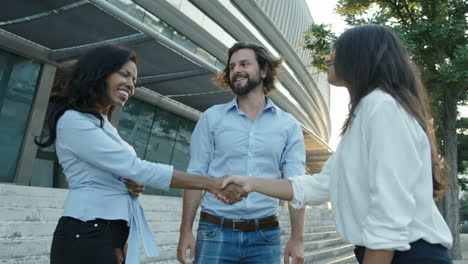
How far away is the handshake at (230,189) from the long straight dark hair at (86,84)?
83 cm

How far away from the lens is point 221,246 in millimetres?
2674

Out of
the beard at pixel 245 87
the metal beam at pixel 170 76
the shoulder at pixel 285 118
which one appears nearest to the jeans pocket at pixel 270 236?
the shoulder at pixel 285 118

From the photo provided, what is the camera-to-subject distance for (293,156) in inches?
120

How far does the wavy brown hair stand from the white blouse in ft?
6.19

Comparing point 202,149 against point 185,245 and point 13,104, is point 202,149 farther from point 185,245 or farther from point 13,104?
point 13,104

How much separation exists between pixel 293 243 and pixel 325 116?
4762 cm

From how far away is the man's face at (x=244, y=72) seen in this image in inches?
128

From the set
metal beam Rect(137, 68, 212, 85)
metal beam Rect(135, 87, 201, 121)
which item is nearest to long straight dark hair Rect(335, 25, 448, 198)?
metal beam Rect(137, 68, 212, 85)

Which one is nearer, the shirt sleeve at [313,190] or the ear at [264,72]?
the shirt sleeve at [313,190]

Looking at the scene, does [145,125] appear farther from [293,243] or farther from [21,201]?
[293,243]

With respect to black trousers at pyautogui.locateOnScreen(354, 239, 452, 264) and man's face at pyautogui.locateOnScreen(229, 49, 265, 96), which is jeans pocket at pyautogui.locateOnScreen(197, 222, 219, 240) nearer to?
man's face at pyautogui.locateOnScreen(229, 49, 265, 96)

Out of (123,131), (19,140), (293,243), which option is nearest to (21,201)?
(293,243)

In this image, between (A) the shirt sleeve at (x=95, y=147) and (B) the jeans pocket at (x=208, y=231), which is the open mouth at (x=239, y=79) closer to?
(B) the jeans pocket at (x=208, y=231)

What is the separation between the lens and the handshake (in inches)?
92.3
